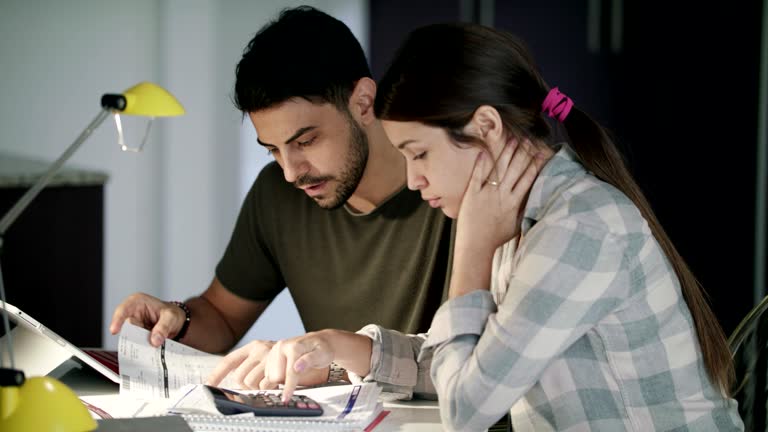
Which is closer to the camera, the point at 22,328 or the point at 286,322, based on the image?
the point at 22,328

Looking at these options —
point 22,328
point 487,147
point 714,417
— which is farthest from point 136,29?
point 714,417

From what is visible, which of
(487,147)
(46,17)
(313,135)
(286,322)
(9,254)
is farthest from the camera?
(286,322)

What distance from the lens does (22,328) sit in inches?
58.5

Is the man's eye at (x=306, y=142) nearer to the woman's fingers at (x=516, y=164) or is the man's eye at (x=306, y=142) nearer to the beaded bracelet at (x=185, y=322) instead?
the beaded bracelet at (x=185, y=322)

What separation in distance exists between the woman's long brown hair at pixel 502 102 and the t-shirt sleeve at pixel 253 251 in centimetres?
71

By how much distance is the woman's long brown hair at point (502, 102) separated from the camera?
1.22 m

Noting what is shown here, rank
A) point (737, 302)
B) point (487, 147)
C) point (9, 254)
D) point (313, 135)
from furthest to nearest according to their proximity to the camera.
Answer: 1. point (9, 254)
2. point (737, 302)
3. point (313, 135)
4. point (487, 147)

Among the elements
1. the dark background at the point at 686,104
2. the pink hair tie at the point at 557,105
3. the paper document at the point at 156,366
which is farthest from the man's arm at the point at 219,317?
the dark background at the point at 686,104

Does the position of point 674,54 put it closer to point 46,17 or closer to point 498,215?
point 498,215

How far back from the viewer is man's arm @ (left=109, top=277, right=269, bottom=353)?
1634 millimetres

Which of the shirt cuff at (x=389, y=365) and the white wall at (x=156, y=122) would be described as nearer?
the shirt cuff at (x=389, y=365)

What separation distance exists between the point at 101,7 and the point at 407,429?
281 centimetres

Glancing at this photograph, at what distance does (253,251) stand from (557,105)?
0.88 metres

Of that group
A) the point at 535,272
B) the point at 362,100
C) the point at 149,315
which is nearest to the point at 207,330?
the point at 149,315
